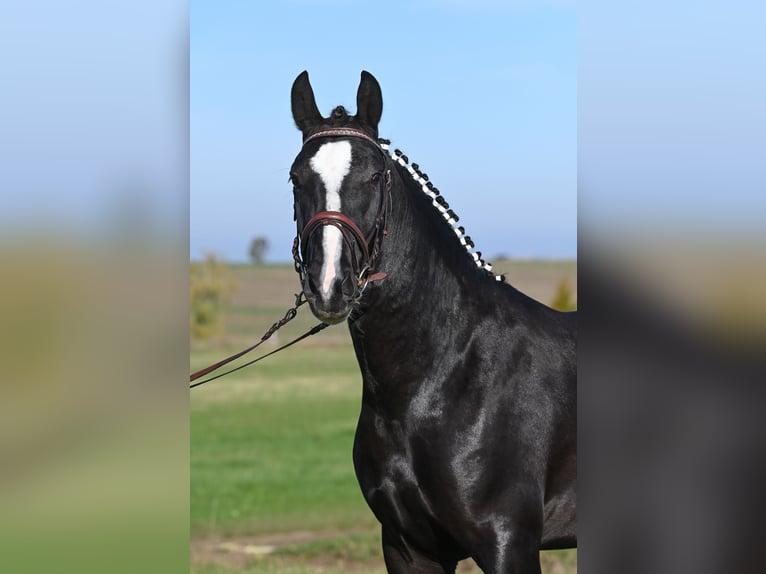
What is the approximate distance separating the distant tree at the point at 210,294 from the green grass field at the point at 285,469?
10.5 metres

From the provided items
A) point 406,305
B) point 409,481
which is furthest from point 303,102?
point 409,481

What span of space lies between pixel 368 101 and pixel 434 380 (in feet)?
4.22

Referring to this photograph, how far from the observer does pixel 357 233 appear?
360 centimetres

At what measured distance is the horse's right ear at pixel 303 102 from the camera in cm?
411

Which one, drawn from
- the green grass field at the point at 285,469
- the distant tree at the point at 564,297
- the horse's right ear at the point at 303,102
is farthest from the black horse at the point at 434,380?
the distant tree at the point at 564,297

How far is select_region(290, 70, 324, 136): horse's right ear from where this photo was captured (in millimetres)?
4105

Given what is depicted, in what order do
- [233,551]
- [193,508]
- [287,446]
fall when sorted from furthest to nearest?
[287,446]
[193,508]
[233,551]

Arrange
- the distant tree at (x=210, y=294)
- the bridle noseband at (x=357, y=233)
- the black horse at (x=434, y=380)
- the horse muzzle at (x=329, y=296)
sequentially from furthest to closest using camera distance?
the distant tree at (x=210, y=294) < the black horse at (x=434, y=380) < the bridle noseband at (x=357, y=233) < the horse muzzle at (x=329, y=296)

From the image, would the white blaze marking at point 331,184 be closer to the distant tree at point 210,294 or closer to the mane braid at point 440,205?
the mane braid at point 440,205

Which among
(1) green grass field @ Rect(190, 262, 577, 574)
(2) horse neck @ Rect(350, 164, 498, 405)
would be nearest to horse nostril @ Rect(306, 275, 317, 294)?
(2) horse neck @ Rect(350, 164, 498, 405)
